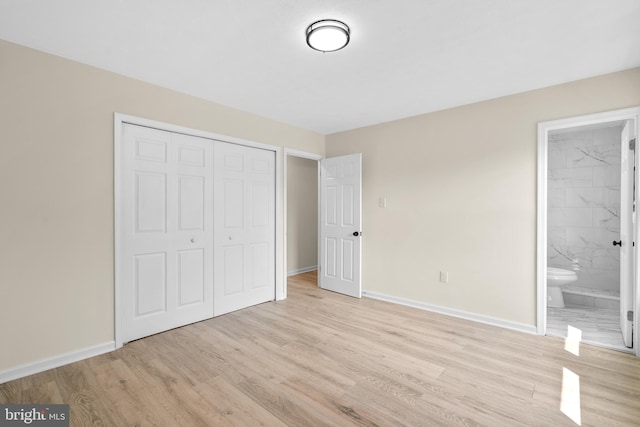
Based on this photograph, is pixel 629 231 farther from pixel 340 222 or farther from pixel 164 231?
pixel 164 231

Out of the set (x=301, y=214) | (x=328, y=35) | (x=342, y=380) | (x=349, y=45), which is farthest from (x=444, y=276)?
(x=301, y=214)

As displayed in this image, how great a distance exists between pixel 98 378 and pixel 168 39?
2.55 metres

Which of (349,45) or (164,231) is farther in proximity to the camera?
(164,231)

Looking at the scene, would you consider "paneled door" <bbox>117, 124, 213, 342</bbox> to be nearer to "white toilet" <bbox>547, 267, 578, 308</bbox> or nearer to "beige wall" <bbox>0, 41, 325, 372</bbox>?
"beige wall" <bbox>0, 41, 325, 372</bbox>

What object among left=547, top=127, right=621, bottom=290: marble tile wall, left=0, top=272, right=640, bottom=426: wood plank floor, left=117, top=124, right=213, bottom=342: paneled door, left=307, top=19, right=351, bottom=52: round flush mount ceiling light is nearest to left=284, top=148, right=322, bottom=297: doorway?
left=117, top=124, right=213, bottom=342: paneled door

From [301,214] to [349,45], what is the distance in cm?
409

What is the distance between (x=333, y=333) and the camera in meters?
3.05

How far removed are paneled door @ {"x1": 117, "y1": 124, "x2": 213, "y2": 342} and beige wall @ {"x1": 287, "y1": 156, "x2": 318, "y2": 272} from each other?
2514 mm

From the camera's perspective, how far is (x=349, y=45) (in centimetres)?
226

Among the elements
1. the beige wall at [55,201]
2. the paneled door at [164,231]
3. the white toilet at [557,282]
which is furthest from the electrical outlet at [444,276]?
the beige wall at [55,201]

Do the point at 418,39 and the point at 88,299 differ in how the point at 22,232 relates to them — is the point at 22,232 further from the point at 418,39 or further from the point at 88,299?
the point at 418,39

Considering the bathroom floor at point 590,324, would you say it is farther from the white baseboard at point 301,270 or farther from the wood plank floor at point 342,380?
the white baseboard at point 301,270

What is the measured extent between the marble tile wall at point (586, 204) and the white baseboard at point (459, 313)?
208 centimetres

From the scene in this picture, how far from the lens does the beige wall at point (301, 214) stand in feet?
19.3
